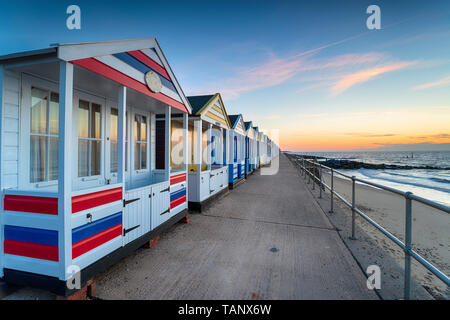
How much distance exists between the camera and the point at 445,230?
203 inches

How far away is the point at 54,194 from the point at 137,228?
139cm

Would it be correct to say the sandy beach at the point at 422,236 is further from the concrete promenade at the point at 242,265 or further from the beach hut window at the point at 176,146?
the beach hut window at the point at 176,146

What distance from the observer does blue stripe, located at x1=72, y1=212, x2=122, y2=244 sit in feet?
7.16

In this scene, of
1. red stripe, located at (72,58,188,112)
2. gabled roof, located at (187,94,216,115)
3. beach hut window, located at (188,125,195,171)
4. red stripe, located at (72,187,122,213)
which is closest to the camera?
red stripe, located at (72,187,122,213)

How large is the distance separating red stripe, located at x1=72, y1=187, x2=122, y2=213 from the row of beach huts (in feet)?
0.04

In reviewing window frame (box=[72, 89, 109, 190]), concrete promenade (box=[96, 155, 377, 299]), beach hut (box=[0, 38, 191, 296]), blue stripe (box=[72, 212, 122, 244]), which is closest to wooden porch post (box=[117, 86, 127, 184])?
beach hut (box=[0, 38, 191, 296])

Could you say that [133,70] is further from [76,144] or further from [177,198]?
[177,198]

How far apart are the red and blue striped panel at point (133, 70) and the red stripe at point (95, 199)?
150 cm

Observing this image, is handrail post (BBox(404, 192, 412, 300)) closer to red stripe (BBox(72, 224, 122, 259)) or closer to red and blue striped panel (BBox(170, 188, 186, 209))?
red stripe (BBox(72, 224, 122, 259))

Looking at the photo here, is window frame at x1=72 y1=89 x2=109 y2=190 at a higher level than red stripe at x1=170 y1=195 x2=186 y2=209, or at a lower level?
higher

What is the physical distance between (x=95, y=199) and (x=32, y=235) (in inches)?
27.1

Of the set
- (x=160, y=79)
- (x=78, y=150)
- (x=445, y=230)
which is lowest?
(x=445, y=230)
